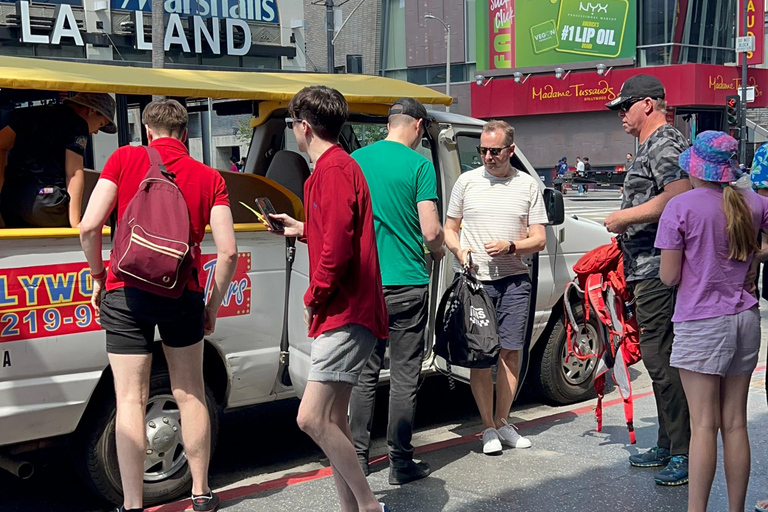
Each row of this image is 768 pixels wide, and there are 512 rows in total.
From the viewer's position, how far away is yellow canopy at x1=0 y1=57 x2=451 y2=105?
4219 mm

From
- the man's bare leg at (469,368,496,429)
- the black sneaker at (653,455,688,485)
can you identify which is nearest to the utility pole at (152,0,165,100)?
the man's bare leg at (469,368,496,429)

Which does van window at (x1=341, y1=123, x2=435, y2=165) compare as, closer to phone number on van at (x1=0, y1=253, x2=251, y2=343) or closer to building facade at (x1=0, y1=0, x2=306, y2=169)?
phone number on van at (x1=0, y1=253, x2=251, y2=343)

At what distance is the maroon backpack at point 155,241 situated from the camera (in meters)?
3.88

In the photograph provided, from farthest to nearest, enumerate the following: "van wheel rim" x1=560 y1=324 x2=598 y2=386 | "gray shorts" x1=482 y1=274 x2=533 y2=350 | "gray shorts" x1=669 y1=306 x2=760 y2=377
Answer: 1. "van wheel rim" x1=560 y1=324 x2=598 y2=386
2. "gray shorts" x1=482 y1=274 x2=533 y2=350
3. "gray shorts" x1=669 y1=306 x2=760 y2=377

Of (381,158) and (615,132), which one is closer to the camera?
(381,158)

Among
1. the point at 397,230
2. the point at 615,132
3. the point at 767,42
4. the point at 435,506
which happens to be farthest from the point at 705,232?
the point at 767,42

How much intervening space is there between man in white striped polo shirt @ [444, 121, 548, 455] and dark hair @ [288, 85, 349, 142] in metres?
1.79

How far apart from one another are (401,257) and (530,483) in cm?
140

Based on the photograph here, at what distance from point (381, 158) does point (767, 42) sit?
61104mm

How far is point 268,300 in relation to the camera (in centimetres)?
505

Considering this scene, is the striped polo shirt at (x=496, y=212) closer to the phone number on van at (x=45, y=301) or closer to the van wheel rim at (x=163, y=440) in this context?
the van wheel rim at (x=163, y=440)

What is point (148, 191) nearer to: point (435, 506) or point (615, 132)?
point (435, 506)

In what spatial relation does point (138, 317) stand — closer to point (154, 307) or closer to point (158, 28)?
point (154, 307)

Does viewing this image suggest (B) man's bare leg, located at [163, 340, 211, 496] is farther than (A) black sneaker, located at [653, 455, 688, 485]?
No
